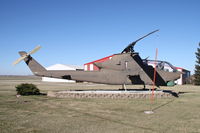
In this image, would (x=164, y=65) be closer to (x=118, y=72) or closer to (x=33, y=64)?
(x=118, y=72)

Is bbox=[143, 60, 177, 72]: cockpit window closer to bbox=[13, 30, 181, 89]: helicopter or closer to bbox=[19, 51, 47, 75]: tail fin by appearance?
bbox=[13, 30, 181, 89]: helicopter

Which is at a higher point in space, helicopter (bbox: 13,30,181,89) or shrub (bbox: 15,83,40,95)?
helicopter (bbox: 13,30,181,89)

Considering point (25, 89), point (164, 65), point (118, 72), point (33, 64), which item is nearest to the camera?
point (25, 89)

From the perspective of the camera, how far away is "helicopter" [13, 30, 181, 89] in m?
17.8

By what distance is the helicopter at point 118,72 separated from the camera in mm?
17781

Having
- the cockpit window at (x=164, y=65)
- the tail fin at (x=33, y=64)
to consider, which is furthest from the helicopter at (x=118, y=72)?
the cockpit window at (x=164, y=65)

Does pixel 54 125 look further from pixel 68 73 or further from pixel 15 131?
pixel 68 73

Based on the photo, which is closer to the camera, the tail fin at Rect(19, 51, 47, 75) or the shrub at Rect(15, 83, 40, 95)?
the shrub at Rect(15, 83, 40, 95)

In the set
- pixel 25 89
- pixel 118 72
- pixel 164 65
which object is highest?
pixel 164 65

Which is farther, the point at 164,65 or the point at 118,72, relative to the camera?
the point at 164,65

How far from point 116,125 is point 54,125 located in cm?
248

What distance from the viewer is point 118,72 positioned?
59.2 ft

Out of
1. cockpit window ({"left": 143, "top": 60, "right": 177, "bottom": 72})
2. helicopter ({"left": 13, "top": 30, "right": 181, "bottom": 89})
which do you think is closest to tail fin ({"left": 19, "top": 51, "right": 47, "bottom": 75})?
helicopter ({"left": 13, "top": 30, "right": 181, "bottom": 89})

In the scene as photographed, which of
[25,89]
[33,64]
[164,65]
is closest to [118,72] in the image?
[164,65]
